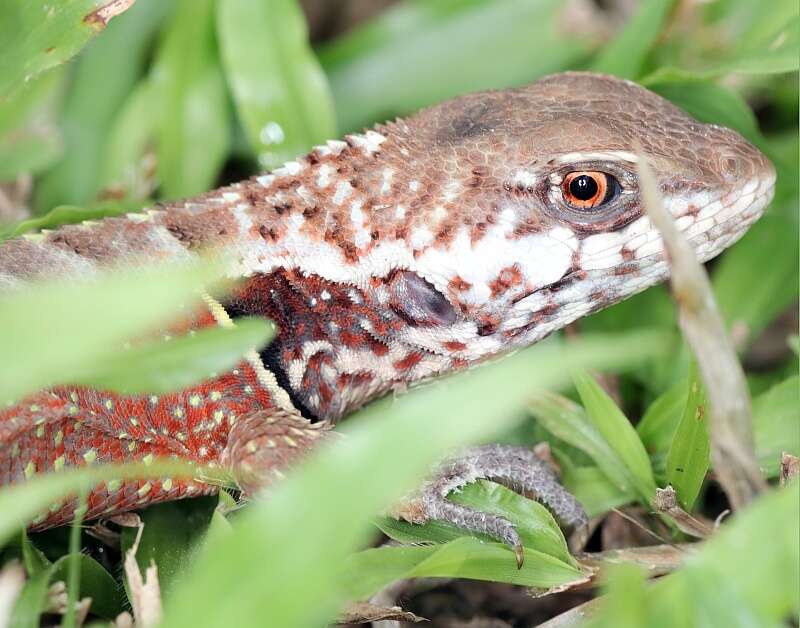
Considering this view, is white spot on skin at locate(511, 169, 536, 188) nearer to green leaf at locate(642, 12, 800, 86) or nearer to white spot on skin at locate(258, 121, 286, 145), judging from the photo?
green leaf at locate(642, 12, 800, 86)

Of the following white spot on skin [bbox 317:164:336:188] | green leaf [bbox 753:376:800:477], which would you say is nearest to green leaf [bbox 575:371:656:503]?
green leaf [bbox 753:376:800:477]

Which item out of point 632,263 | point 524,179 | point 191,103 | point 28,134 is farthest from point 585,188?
point 28,134

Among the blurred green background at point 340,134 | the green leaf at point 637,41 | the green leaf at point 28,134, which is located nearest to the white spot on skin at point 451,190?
the blurred green background at point 340,134

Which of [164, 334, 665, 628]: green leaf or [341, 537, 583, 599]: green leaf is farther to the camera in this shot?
[341, 537, 583, 599]: green leaf

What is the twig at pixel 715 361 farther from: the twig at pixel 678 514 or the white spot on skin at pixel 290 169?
the white spot on skin at pixel 290 169

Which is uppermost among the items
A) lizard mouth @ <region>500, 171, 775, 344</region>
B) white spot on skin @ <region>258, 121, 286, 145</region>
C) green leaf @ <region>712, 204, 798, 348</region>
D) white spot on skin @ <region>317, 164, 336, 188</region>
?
white spot on skin @ <region>258, 121, 286, 145</region>

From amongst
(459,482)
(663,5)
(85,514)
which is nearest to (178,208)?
(85,514)
